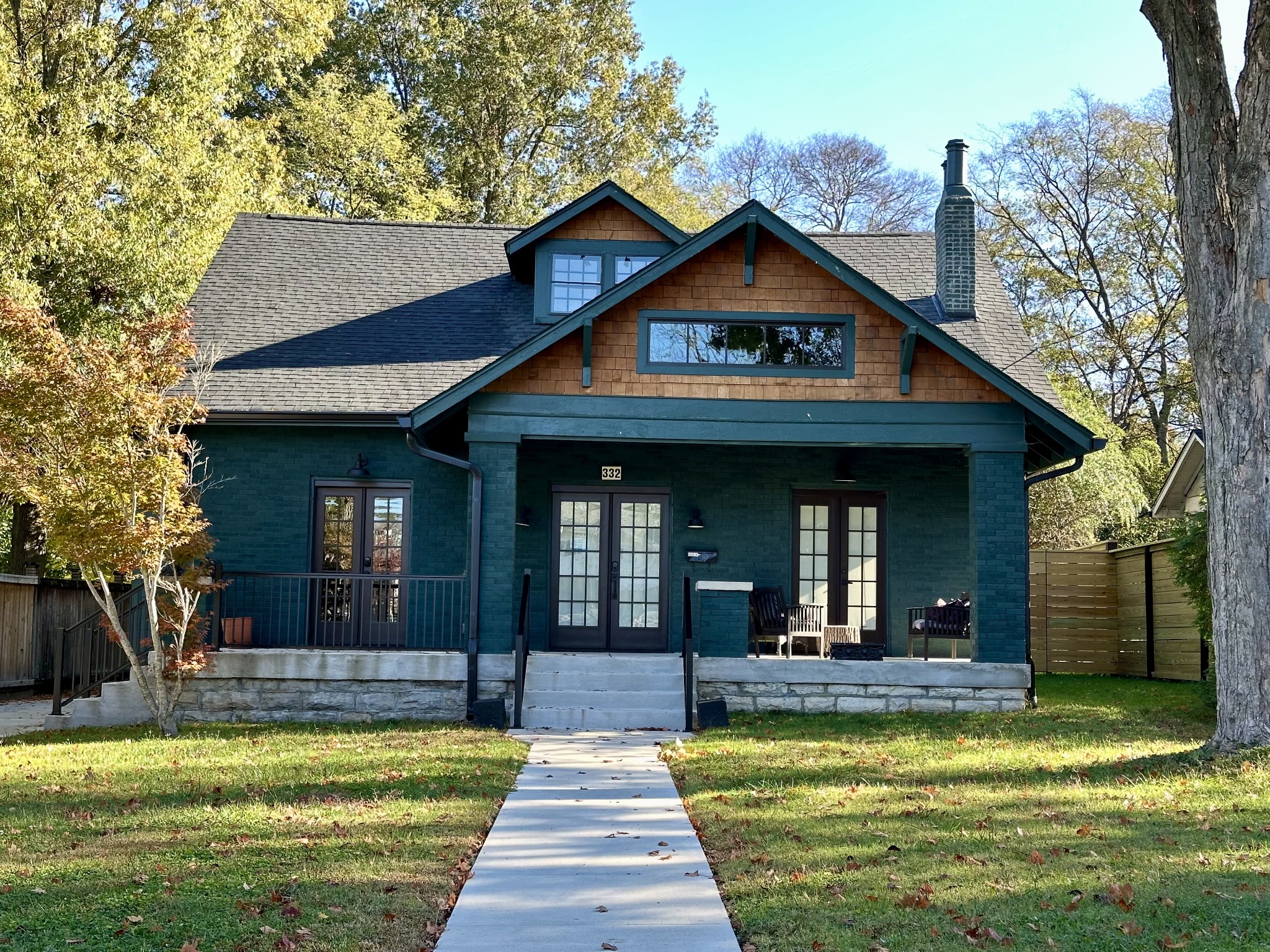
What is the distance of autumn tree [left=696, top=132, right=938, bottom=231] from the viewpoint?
109ft

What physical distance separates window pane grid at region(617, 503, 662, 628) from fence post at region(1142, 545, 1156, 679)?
24.5 ft

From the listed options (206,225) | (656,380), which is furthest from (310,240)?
(656,380)

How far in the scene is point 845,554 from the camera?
15.0m

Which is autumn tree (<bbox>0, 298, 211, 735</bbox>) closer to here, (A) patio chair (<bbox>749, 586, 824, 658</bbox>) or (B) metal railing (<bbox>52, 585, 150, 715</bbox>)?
(B) metal railing (<bbox>52, 585, 150, 715</bbox>)

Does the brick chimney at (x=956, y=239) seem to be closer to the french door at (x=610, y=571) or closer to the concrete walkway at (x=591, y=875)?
the french door at (x=610, y=571)

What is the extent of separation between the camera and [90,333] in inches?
749

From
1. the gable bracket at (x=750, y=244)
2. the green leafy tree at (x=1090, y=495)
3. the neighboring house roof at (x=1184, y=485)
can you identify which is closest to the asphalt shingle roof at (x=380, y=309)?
the gable bracket at (x=750, y=244)

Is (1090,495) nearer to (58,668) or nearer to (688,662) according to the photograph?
(688,662)

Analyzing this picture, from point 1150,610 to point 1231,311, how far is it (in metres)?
8.95

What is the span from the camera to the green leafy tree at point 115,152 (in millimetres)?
18047

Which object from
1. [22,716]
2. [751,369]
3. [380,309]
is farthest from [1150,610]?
[22,716]

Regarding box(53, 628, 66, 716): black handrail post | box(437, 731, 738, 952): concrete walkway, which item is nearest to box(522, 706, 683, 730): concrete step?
box(437, 731, 738, 952): concrete walkway

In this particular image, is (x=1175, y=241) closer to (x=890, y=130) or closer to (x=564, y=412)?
(x=890, y=130)

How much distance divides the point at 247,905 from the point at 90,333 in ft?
52.6
